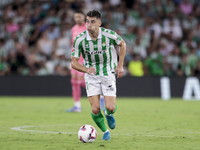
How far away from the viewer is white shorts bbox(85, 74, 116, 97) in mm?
6348

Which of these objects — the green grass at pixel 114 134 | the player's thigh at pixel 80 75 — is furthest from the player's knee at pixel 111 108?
the player's thigh at pixel 80 75

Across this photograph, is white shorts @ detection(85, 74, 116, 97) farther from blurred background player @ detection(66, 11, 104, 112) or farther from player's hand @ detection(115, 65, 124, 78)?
blurred background player @ detection(66, 11, 104, 112)

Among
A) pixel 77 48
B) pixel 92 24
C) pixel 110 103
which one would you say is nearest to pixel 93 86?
pixel 110 103

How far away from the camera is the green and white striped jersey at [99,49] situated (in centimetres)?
632

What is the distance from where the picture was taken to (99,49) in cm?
636

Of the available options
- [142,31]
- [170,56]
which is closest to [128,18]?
[142,31]

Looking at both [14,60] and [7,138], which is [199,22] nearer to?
[14,60]

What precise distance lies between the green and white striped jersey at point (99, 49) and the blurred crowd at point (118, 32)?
1033 centimetres

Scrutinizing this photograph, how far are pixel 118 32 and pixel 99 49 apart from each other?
11362 mm

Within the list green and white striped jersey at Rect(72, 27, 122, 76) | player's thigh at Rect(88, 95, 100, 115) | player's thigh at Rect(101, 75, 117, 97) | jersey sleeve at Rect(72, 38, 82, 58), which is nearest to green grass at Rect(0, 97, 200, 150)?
player's thigh at Rect(88, 95, 100, 115)

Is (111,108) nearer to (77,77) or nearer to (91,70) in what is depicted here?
(91,70)

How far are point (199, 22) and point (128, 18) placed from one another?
3.37 meters

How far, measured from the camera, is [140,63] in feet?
55.3

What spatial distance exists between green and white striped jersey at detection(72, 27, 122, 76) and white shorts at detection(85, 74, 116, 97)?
0.09m
